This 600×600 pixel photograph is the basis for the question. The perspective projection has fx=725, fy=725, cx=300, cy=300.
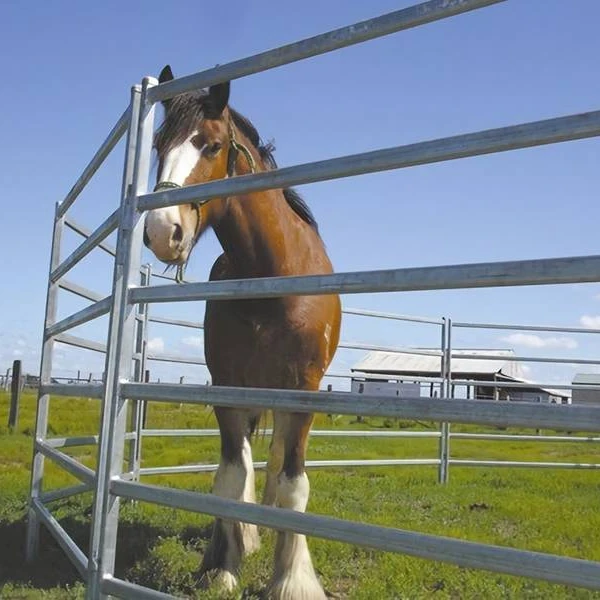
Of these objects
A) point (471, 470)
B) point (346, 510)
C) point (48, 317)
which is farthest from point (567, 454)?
point (48, 317)

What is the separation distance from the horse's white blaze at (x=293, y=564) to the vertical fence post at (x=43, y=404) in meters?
1.36

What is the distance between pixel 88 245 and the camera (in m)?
3.07

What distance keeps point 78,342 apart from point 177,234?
1.96 m

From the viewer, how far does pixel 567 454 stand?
1066 cm

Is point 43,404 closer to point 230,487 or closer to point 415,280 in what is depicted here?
point 230,487

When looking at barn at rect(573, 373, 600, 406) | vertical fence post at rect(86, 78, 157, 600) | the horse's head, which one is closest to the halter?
the horse's head

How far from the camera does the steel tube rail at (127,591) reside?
1.84 meters

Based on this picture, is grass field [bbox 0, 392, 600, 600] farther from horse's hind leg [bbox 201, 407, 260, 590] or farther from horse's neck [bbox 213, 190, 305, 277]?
horse's neck [bbox 213, 190, 305, 277]

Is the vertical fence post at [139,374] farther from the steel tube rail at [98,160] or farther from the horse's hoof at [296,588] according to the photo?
the horse's hoof at [296,588]

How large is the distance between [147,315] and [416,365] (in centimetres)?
2030

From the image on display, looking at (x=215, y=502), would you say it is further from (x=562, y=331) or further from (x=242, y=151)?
(x=562, y=331)

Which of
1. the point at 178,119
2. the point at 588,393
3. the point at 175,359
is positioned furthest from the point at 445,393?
the point at 588,393

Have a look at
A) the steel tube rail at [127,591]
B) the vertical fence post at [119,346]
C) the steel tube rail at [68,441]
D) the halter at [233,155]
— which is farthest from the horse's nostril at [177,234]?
the steel tube rail at [68,441]

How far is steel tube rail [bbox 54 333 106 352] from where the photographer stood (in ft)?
12.7
